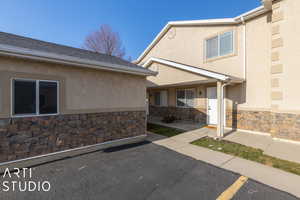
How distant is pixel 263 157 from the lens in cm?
451

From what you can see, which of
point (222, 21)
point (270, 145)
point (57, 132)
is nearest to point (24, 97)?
point (57, 132)

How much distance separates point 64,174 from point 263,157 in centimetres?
609

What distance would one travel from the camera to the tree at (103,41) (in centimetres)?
2312

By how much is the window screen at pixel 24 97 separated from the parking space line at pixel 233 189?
5.39 m

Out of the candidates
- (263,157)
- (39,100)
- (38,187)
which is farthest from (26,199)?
(263,157)

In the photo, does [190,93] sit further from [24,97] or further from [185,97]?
[24,97]

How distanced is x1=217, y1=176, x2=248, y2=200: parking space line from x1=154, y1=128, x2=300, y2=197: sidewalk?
0.31 m

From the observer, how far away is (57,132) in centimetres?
449

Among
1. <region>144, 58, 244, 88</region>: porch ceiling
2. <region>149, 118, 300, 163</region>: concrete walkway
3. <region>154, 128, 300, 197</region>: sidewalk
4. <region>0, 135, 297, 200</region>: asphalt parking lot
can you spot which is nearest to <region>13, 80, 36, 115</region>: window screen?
<region>0, 135, 297, 200</region>: asphalt parking lot

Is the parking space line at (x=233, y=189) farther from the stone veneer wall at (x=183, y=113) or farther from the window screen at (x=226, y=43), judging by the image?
the window screen at (x=226, y=43)

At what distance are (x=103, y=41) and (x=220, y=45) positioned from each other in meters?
20.3

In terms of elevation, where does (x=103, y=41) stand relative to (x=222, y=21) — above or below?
above

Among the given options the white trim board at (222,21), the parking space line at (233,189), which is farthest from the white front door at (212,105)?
the parking space line at (233,189)

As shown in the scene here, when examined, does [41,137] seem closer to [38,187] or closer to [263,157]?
[38,187]
